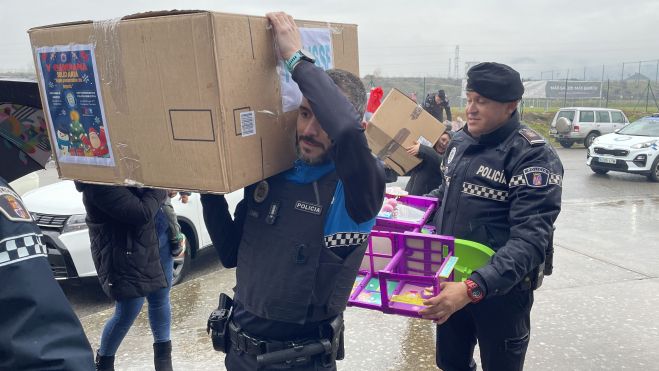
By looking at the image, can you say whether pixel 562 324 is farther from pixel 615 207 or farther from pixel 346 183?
pixel 615 207

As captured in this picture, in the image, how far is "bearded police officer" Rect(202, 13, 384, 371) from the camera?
183 centimetres

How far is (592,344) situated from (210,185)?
135 inches

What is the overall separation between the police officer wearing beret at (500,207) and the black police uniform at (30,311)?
1.47m

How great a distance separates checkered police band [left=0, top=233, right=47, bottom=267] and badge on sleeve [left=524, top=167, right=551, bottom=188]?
1.91m

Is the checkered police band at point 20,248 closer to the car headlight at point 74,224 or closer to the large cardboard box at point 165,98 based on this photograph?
the large cardboard box at point 165,98

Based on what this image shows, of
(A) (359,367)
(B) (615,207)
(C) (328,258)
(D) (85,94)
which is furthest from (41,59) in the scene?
(B) (615,207)

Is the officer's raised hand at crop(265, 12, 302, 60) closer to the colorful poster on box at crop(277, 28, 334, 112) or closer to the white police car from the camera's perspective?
the colorful poster on box at crop(277, 28, 334, 112)

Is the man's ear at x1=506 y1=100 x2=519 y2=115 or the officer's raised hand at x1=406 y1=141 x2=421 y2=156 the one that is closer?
the man's ear at x1=506 y1=100 x2=519 y2=115

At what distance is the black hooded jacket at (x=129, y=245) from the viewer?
2.79 m

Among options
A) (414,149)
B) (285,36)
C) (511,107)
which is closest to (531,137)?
(511,107)

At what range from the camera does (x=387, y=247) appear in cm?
262

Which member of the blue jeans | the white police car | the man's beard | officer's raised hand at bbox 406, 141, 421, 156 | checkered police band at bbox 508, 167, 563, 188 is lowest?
the white police car

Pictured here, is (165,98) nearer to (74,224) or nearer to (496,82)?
(496,82)

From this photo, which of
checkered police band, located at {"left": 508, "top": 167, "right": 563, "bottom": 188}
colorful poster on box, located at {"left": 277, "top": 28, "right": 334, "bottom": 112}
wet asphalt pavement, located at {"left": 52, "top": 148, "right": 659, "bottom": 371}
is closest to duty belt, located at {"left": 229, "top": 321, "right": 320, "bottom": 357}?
colorful poster on box, located at {"left": 277, "top": 28, "right": 334, "bottom": 112}
